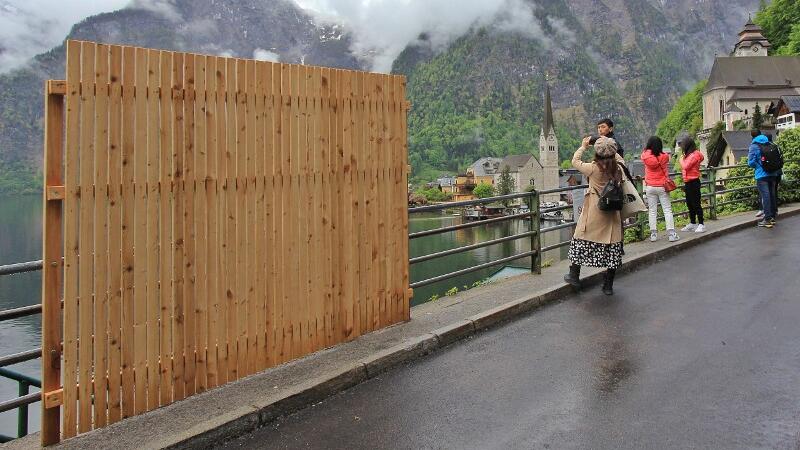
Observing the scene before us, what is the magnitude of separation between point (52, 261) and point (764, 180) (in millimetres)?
13048

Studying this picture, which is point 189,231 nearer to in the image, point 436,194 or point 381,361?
point 381,361

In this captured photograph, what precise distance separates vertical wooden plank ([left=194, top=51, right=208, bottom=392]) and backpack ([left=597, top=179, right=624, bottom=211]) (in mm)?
4586

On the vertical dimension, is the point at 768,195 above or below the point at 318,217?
above

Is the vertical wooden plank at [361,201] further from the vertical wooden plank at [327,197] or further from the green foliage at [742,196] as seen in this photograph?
the green foliage at [742,196]

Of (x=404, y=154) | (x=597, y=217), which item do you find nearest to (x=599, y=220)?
(x=597, y=217)

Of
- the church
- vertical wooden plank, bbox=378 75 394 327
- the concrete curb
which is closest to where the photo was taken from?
the concrete curb

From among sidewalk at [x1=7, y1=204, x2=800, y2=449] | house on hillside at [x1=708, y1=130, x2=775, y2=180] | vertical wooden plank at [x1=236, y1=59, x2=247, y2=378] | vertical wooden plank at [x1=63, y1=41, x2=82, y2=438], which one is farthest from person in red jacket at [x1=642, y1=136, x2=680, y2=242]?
house on hillside at [x1=708, y1=130, x2=775, y2=180]

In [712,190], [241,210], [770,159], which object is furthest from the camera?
[712,190]

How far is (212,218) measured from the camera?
4426 mm

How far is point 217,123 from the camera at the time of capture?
14.5 ft

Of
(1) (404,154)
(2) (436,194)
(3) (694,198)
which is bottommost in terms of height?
(3) (694,198)

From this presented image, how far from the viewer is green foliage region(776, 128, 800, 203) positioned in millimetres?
16031

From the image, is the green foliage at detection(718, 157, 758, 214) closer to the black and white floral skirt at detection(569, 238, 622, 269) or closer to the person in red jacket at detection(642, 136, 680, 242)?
the person in red jacket at detection(642, 136, 680, 242)

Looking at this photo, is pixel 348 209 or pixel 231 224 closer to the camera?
pixel 231 224
